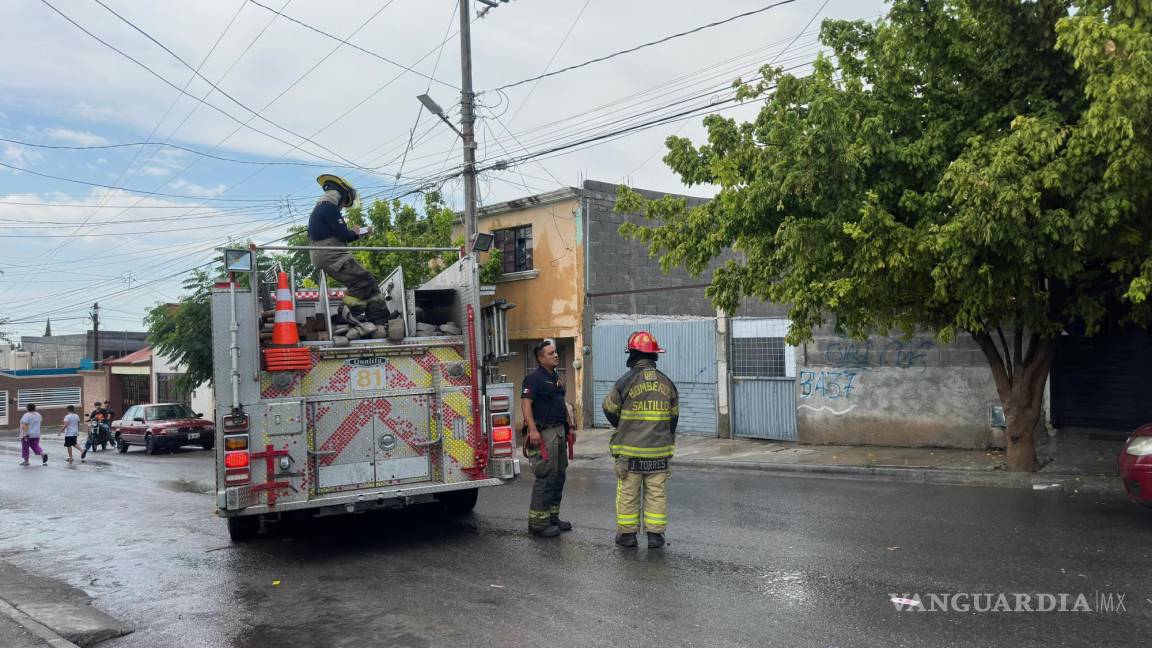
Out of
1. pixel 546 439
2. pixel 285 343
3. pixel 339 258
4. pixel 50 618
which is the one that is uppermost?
pixel 339 258

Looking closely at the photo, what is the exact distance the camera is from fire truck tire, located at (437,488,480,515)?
8.89m

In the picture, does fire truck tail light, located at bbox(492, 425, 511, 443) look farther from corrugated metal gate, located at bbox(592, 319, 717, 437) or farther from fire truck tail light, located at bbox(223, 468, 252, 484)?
corrugated metal gate, located at bbox(592, 319, 717, 437)

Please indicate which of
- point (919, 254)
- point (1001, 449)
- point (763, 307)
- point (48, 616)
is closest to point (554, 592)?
point (48, 616)

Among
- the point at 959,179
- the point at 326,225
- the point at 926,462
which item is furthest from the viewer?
the point at 926,462

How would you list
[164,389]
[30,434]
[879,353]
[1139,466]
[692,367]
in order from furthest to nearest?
[164,389]
[30,434]
[692,367]
[879,353]
[1139,466]

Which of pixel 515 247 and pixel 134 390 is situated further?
pixel 134 390

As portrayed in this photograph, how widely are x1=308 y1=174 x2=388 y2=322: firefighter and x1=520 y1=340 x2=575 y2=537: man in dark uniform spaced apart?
1.70 meters

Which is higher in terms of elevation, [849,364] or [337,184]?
[337,184]

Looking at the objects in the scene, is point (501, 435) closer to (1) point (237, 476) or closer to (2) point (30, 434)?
(1) point (237, 476)

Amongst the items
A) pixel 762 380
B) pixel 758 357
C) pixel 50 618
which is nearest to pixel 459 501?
pixel 50 618

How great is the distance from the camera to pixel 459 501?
9000 millimetres

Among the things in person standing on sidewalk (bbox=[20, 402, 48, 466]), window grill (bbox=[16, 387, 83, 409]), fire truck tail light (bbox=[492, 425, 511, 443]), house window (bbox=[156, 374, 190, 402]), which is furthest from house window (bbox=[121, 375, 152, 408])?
fire truck tail light (bbox=[492, 425, 511, 443])

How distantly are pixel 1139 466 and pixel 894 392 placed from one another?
6.63m

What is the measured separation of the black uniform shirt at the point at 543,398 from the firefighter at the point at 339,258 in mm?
1660
